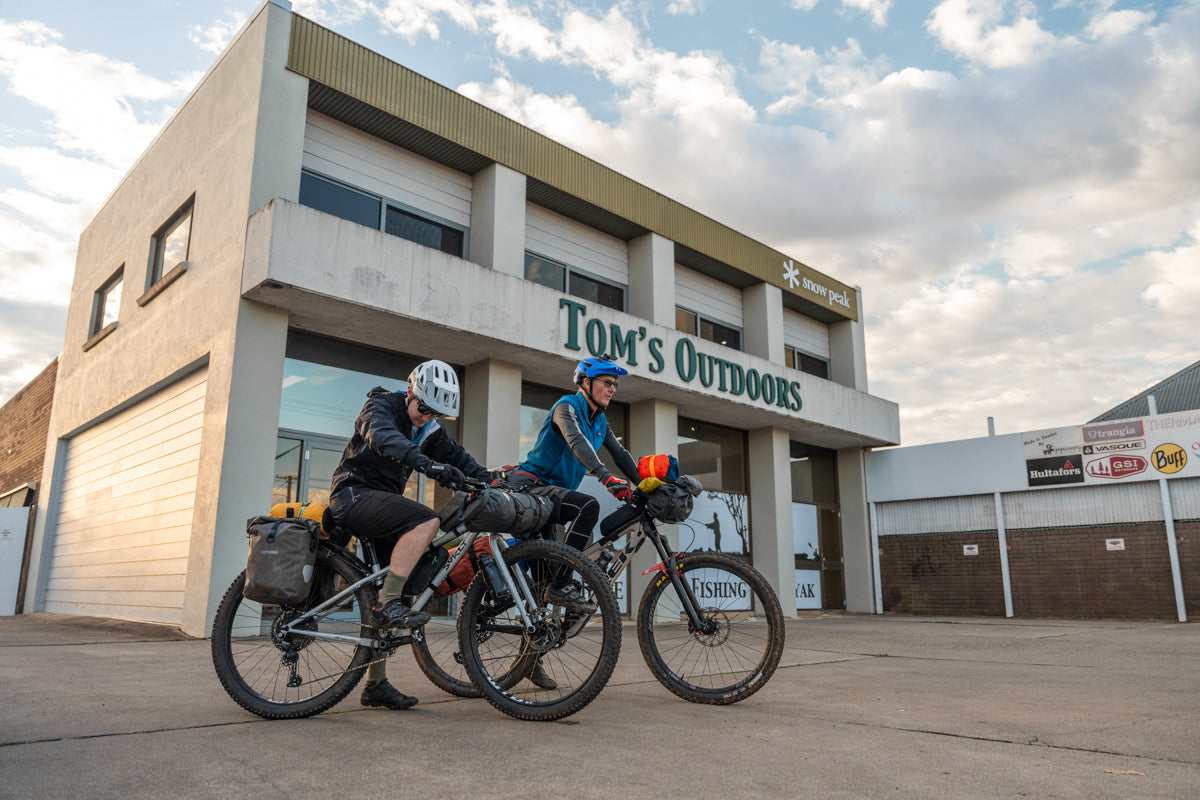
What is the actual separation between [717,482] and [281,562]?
13079mm

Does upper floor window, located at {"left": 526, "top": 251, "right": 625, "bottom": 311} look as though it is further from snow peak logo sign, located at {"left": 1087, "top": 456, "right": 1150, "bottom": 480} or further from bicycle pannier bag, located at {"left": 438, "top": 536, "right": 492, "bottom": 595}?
snow peak logo sign, located at {"left": 1087, "top": 456, "right": 1150, "bottom": 480}

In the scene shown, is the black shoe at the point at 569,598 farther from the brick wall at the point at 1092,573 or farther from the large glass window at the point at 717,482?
the brick wall at the point at 1092,573

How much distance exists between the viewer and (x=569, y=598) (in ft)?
11.3

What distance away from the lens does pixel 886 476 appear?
60.2 feet

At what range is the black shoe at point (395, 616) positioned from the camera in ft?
11.3

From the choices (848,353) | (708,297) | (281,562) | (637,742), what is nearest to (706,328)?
(708,297)

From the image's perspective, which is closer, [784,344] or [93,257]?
[93,257]

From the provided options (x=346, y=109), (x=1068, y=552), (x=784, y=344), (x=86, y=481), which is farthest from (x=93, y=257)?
(x=1068, y=552)

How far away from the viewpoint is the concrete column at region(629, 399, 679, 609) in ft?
44.3

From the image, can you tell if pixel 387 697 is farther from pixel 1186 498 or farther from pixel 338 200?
pixel 1186 498

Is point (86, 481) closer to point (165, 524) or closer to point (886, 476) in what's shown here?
point (165, 524)

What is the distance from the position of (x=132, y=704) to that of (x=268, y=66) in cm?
853

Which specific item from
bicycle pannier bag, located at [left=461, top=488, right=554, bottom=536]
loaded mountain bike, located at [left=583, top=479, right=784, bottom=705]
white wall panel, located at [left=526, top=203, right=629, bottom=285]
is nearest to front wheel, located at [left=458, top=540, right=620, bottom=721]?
bicycle pannier bag, located at [left=461, top=488, right=554, bottom=536]

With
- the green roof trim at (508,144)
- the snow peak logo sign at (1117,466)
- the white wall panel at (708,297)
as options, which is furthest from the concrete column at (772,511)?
the snow peak logo sign at (1117,466)
